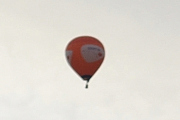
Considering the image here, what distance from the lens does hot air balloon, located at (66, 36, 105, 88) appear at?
115 metres

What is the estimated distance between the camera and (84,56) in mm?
114750

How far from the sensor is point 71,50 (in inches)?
4547

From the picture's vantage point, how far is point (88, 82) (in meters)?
115

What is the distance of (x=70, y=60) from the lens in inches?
4545

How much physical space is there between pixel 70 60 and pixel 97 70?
129 inches

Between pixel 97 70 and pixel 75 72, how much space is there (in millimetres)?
2470

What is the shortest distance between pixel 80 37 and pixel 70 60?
294 cm

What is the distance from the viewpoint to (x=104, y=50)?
117 metres

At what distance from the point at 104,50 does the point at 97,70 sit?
2.57 m

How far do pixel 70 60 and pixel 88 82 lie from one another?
315cm

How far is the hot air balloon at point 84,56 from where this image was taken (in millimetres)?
114750

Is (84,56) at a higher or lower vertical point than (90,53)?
lower

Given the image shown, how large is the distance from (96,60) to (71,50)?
2980mm

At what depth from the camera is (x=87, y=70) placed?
115 m
